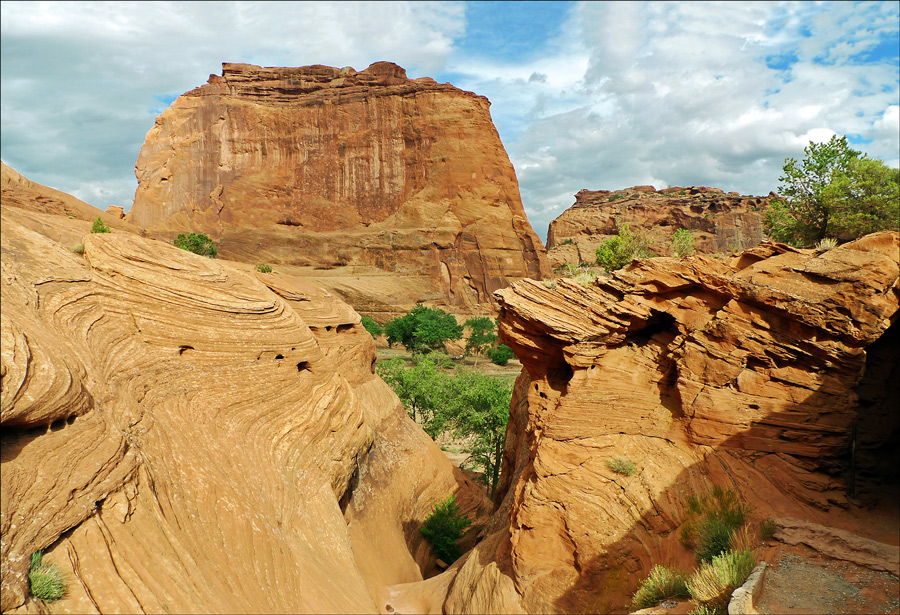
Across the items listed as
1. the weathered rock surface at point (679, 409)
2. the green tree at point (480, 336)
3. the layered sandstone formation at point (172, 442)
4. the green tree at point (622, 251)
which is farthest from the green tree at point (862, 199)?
the green tree at point (480, 336)

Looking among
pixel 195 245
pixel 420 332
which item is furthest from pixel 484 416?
pixel 420 332

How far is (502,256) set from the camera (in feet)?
229

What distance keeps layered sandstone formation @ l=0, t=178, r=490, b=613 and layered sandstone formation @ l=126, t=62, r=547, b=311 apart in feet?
175

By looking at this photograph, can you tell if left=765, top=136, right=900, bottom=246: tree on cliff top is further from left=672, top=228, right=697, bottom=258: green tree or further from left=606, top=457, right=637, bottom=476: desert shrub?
left=606, top=457, right=637, bottom=476: desert shrub

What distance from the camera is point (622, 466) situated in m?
10.5

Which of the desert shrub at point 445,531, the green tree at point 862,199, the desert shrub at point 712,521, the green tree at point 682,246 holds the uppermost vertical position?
the green tree at point 862,199

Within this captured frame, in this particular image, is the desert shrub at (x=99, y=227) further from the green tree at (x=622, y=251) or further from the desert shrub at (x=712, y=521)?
the green tree at (x=622, y=251)

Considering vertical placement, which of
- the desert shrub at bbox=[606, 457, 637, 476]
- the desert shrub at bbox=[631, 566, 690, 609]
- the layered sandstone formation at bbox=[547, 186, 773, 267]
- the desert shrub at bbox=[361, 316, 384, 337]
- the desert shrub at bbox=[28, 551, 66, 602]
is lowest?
the desert shrub at bbox=[631, 566, 690, 609]

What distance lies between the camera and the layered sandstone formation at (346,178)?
6919cm

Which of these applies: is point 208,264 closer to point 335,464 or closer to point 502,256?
point 335,464

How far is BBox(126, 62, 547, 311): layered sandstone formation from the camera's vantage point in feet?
227

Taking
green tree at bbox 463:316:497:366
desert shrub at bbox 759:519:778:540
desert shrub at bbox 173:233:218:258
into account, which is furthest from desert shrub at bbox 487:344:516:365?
desert shrub at bbox 759:519:778:540

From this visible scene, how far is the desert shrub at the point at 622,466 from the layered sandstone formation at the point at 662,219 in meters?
81.1

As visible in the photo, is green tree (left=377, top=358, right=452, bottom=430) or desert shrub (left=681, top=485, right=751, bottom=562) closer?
desert shrub (left=681, top=485, right=751, bottom=562)
